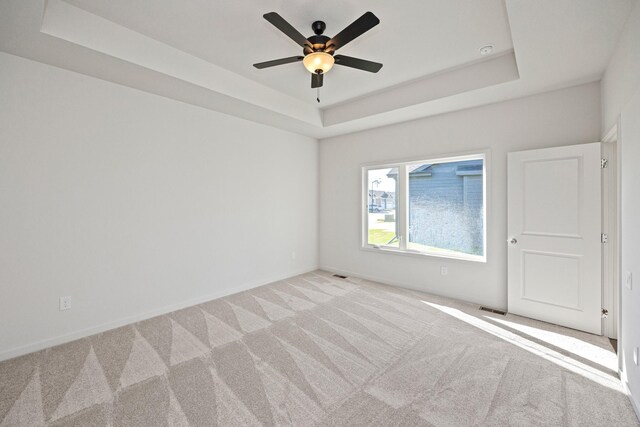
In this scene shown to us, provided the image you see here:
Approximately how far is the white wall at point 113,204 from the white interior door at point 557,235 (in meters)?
3.54

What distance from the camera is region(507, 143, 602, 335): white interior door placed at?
289 centimetres

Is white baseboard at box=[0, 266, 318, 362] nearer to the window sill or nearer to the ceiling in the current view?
the window sill

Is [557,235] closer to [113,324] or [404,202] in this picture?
[404,202]

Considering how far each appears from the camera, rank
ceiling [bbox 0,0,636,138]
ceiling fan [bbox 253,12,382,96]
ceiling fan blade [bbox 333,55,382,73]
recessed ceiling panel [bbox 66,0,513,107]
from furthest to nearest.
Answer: ceiling fan blade [bbox 333,55,382,73], recessed ceiling panel [bbox 66,0,513,107], ceiling [bbox 0,0,636,138], ceiling fan [bbox 253,12,382,96]

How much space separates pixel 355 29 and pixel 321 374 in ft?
8.68

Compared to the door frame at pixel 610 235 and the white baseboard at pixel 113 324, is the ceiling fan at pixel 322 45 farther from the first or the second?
the white baseboard at pixel 113 324

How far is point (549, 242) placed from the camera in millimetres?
3127

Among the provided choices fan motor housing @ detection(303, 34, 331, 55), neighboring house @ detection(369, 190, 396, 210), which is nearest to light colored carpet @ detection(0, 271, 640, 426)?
neighboring house @ detection(369, 190, 396, 210)

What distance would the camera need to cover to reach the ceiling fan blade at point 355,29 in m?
1.85

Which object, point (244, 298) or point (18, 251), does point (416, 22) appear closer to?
point (244, 298)

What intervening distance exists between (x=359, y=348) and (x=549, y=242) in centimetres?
248

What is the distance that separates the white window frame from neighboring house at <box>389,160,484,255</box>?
0.08 m

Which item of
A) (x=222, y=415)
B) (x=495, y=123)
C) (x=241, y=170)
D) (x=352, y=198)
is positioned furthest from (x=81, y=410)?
(x=495, y=123)

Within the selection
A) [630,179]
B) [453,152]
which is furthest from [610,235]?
[453,152]
